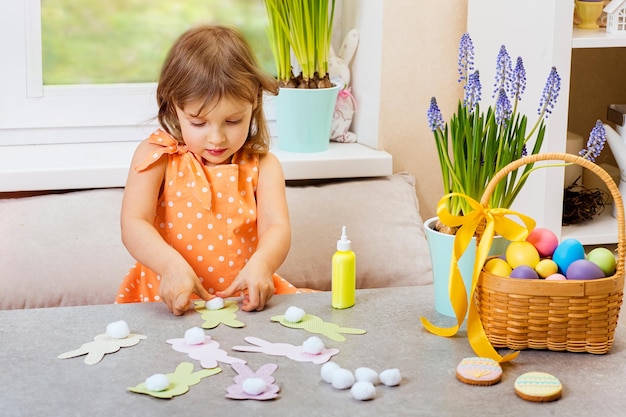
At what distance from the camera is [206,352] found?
126cm

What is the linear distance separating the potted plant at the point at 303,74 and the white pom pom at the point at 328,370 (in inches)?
43.9

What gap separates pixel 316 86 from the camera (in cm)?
224

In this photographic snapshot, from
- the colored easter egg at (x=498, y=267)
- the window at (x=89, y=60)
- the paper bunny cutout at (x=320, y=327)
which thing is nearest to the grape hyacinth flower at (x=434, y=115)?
the colored easter egg at (x=498, y=267)

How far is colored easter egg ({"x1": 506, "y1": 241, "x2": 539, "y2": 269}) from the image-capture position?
130 cm

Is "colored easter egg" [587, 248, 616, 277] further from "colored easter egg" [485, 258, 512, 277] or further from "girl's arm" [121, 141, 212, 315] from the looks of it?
"girl's arm" [121, 141, 212, 315]

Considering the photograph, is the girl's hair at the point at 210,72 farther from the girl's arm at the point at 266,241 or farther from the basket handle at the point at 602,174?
the basket handle at the point at 602,174

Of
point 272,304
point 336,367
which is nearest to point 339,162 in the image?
point 272,304

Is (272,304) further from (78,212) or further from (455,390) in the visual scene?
(78,212)

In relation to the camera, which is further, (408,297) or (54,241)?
(54,241)

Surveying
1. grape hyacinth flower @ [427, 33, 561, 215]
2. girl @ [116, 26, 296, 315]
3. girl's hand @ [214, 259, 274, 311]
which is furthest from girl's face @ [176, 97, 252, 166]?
grape hyacinth flower @ [427, 33, 561, 215]

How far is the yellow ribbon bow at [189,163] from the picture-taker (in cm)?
171

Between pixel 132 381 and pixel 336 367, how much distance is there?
266 mm

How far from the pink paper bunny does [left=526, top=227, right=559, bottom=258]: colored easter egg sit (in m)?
0.47

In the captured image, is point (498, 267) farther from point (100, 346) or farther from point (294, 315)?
point (100, 346)
